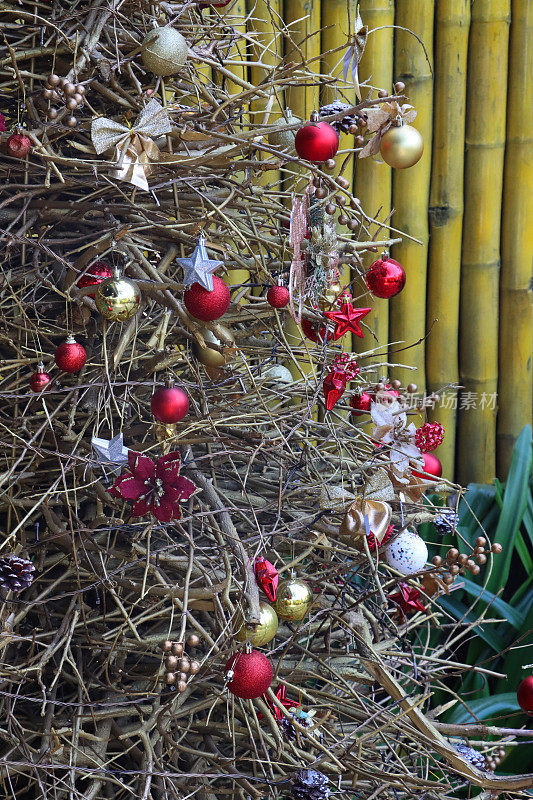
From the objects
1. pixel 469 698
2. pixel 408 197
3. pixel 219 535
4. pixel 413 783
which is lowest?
pixel 469 698

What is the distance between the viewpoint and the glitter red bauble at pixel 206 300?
22.9 inches

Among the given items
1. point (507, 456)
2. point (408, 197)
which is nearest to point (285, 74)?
point (408, 197)

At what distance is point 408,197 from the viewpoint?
1.53 meters

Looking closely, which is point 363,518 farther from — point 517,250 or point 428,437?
point 517,250

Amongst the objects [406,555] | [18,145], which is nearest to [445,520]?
[406,555]

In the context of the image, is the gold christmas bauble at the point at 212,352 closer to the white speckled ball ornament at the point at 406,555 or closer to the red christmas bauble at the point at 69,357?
the red christmas bauble at the point at 69,357

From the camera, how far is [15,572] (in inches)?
21.8

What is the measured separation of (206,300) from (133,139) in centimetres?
13

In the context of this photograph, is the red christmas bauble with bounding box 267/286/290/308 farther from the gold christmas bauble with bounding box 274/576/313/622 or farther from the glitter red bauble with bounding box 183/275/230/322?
the gold christmas bauble with bounding box 274/576/313/622

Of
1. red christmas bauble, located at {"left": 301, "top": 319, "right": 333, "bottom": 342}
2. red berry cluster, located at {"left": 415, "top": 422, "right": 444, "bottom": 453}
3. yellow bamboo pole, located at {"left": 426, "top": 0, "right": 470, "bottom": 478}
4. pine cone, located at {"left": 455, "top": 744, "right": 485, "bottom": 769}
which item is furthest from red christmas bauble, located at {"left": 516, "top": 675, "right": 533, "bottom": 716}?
yellow bamboo pole, located at {"left": 426, "top": 0, "right": 470, "bottom": 478}

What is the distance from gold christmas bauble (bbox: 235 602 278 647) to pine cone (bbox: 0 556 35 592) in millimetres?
161

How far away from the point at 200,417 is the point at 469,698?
0.87 metres

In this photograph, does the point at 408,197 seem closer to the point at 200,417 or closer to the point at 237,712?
the point at 200,417

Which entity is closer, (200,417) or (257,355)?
(200,417)
